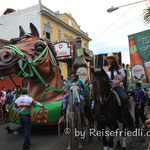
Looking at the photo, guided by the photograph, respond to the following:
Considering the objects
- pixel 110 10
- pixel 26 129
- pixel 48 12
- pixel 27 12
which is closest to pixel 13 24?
pixel 27 12

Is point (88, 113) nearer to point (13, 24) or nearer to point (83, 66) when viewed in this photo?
point (83, 66)

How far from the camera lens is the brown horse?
4648mm

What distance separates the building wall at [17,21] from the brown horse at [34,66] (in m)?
15.0

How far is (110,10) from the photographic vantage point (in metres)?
7.75

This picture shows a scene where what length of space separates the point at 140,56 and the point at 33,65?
3498 mm

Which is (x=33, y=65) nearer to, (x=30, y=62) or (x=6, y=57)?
(x=30, y=62)

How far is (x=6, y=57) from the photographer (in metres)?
4.60

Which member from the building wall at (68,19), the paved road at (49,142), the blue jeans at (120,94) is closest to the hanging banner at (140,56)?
the blue jeans at (120,94)

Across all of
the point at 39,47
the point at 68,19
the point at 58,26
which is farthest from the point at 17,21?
the point at 39,47

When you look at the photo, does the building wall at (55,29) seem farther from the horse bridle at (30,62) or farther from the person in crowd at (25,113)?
the person in crowd at (25,113)

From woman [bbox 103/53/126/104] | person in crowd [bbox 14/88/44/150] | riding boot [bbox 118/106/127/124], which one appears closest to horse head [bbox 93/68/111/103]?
woman [bbox 103/53/126/104]

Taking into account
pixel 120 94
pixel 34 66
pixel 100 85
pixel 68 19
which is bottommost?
pixel 120 94

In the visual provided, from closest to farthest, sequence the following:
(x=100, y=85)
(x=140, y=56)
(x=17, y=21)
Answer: (x=100, y=85)
(x=140, y=56)
(x=17, y=21)

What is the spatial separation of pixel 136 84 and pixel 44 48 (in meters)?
3.44
